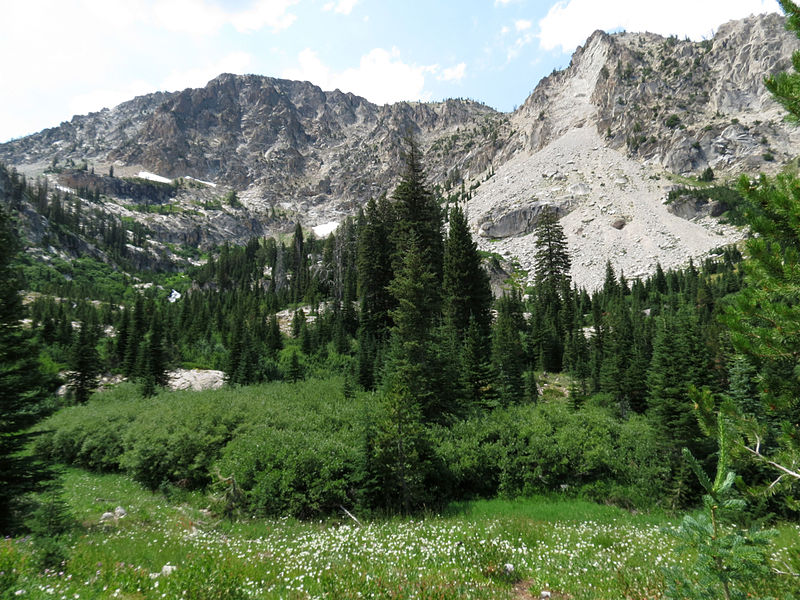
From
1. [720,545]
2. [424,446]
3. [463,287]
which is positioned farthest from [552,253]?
[720,545]

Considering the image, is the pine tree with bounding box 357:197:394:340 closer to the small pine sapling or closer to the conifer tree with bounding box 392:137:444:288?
the conifer tree with bounding box 392:137:444:288

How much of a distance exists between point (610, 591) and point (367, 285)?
41723 mm

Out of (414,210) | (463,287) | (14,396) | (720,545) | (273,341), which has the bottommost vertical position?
(273,341)

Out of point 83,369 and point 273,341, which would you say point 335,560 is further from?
point 83,369

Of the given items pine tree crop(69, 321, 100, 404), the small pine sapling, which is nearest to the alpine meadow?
the small pine sapling

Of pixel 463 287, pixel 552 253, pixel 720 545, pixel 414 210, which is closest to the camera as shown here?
pixel 720 545

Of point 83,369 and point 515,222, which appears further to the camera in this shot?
point 515,222

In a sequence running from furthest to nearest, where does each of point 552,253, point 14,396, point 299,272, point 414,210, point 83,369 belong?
point 299,272 → point 552,253 → point 414,210 → point 83,369 → point 14,396

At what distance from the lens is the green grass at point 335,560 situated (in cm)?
667

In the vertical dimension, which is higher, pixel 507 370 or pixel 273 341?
pixel 273 341

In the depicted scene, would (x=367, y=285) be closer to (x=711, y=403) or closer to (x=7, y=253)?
(x=7, y=253)

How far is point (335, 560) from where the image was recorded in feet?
29.5

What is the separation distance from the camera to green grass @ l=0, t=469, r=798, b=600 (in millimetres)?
6668

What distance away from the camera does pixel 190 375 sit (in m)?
46.9
